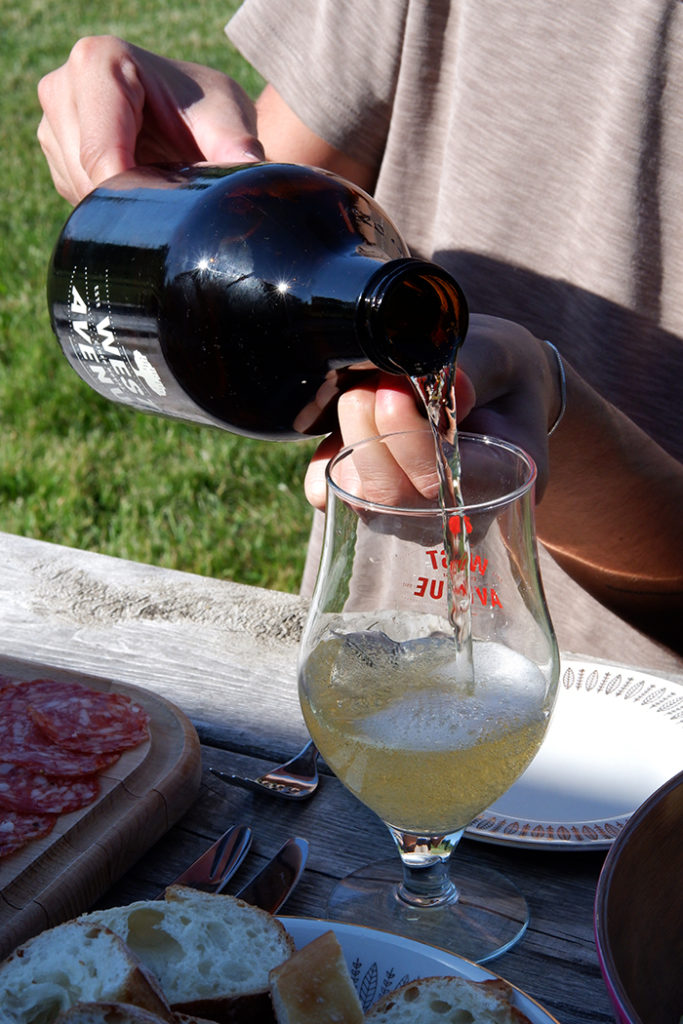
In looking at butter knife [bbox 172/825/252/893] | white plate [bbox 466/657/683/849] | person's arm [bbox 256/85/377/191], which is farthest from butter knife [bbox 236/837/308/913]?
person's arm [bbox 256/85/377/191]

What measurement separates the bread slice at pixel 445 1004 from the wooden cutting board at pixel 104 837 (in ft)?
1.08

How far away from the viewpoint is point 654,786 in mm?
1059

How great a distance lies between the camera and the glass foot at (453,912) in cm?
89

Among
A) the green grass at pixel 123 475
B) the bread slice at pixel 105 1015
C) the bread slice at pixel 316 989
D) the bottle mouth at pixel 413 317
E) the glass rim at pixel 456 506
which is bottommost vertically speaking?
the green grass at pixel 123 475

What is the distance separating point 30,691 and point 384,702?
19.2 inches

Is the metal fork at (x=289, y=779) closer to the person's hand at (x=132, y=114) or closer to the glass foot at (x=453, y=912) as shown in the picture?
the glass foot at (x=453, y=912)

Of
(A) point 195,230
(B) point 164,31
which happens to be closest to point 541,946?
(A) point 195,230

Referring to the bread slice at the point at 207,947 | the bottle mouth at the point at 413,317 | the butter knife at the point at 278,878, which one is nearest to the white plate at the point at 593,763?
the butter knife at the point at 278,878

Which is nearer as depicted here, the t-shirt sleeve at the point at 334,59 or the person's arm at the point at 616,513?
the person's arm at the point at 616,513

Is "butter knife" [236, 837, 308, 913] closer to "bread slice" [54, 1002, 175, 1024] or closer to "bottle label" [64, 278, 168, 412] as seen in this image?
"bread slice" [54, 1002, 175, 1024]

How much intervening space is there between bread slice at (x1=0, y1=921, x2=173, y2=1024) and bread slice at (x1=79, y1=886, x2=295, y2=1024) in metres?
0.03

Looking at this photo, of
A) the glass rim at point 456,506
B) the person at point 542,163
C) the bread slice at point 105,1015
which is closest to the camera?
the bread slice at point 105,1015

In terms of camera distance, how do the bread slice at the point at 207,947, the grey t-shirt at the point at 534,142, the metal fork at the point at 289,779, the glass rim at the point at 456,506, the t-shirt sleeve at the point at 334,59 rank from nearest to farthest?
1. the bread slice at the point at 207,947
2. the glass rim at the point at 456,506
3. the metal fork at the point at 289,779
4. the grey t-shirt at the point at 534,142
5. the t-shirt sleeve at the point at 334,59

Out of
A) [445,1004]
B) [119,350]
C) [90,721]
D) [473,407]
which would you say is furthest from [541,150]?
[445,1004]
